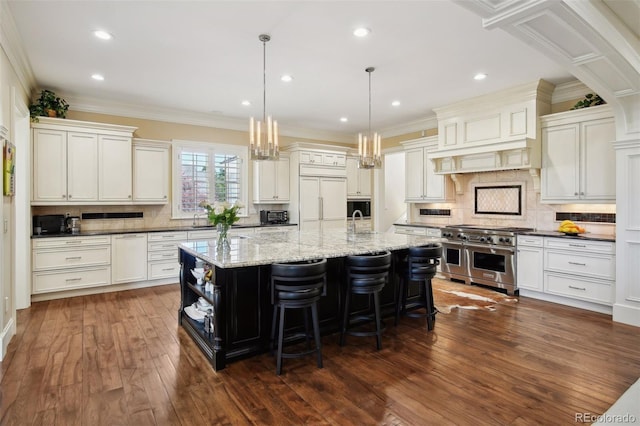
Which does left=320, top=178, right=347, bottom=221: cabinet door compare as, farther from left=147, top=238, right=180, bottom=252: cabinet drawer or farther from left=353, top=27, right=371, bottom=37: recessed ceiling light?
left=353, top=27, right=371, bottom=37: recessed ceiling light

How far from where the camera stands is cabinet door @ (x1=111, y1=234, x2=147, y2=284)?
16.9ft

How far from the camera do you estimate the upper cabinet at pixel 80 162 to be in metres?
4.71

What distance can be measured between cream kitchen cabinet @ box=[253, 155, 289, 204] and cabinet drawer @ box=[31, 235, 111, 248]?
266 centimetres

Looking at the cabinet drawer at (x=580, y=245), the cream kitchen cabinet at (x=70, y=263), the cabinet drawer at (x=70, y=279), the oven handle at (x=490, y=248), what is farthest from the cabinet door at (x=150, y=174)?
the cabinet drawer at (x=580, y=245)

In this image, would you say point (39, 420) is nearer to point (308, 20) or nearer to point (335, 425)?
point (335, 425)

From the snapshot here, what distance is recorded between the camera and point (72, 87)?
4.78 metres

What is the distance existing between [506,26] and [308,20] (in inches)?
66.5

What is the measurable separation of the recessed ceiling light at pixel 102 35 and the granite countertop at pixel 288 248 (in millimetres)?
2146

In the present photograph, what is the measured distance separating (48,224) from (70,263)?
672mm

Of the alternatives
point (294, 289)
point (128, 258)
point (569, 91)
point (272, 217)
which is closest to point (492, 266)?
point (569, 91)

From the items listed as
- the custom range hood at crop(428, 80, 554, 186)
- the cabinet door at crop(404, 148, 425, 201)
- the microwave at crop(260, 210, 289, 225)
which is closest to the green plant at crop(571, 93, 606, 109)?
the custom range hood at crop(428, 80, 554, 186)

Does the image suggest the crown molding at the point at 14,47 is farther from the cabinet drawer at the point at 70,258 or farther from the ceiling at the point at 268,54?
the cabinet drawer at the point at 70,258

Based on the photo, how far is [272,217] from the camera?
679 centimetres

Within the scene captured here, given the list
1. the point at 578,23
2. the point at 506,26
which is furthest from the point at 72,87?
the point at 578,23
